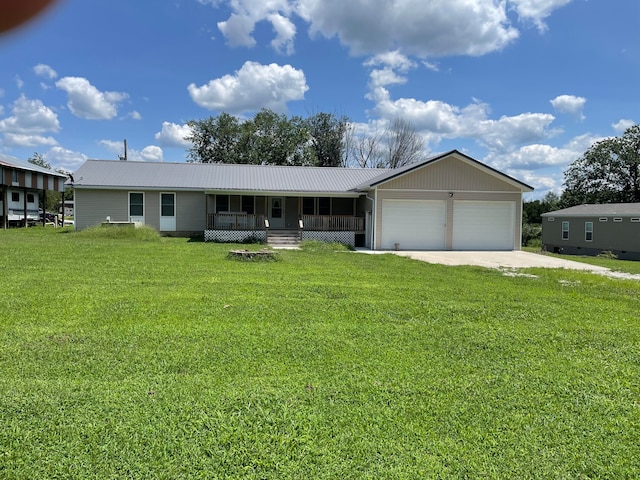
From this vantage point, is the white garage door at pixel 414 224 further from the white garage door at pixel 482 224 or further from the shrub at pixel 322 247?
the shrub at pixel 322 247

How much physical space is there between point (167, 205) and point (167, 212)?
1.14 ft

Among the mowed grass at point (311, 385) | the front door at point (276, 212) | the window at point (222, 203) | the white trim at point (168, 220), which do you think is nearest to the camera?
the mowed grass at point (311, 385)

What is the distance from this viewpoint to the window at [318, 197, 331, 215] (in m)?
22.6

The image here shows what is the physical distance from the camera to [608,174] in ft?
133

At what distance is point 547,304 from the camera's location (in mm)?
7000

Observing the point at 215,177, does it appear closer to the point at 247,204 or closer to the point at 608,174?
the point at 247,204

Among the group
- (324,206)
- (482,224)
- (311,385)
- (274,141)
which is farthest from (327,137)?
(311,385)

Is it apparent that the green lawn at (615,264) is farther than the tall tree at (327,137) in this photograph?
No

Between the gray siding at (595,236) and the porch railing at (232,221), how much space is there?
20317 mm

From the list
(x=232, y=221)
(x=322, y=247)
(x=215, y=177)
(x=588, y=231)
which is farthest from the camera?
(x=588, y=231)

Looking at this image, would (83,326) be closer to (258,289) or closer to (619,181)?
(258,289)

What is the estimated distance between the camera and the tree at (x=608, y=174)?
38969mm

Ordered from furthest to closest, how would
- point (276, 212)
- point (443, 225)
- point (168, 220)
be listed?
1. point (276, 212)
2. point (168, 220)
3. point (443, 225)

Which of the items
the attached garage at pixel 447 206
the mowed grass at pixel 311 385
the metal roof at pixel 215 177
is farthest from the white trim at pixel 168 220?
the mowed grass at pixel 311 385
